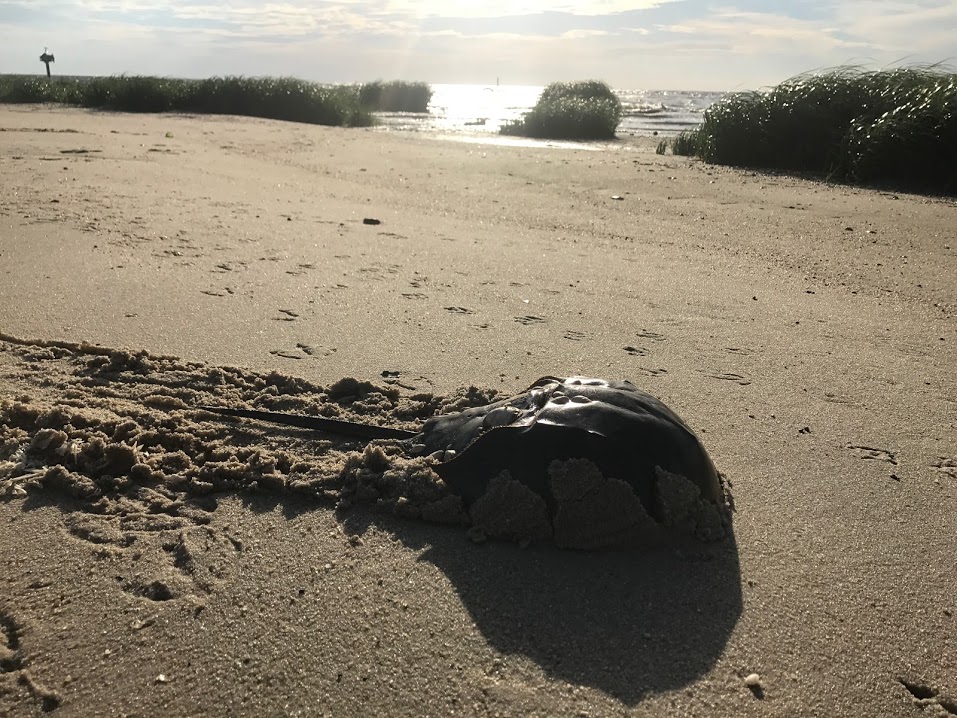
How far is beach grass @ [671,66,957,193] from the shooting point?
6.79m

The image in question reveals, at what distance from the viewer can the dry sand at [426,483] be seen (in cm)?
143

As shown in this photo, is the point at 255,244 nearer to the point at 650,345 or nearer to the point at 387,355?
the point at 387,355

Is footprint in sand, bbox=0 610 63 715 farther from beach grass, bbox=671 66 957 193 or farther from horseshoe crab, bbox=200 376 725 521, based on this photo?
beach grass, bbox=671 66 957 193

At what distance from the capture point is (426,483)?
1880 mm

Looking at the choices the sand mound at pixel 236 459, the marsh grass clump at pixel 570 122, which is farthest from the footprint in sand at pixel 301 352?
the marsh grass clump at pixel 570 122

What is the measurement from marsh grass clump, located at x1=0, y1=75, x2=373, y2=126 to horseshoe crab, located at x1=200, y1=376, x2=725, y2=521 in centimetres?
1492

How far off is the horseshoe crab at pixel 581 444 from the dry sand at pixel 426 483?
0.49ft

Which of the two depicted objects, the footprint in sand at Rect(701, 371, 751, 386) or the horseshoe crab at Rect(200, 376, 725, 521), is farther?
the footprint in sand at Rect(701, 371, 751, 386)

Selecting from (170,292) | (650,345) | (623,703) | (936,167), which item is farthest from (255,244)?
(936,167)

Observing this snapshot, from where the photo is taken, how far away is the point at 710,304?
3.59 meters

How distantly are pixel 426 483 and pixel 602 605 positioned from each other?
519 mm

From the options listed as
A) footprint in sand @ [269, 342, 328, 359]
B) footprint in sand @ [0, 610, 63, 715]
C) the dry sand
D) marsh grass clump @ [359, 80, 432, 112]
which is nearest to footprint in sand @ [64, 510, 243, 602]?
the dry sand

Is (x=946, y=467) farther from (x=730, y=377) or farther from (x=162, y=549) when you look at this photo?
(x=162, y=549)

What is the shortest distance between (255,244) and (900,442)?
3229 mm
